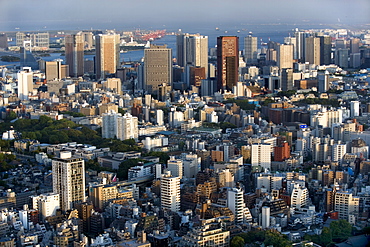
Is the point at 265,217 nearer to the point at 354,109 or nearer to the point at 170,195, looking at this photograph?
the point at 170,195

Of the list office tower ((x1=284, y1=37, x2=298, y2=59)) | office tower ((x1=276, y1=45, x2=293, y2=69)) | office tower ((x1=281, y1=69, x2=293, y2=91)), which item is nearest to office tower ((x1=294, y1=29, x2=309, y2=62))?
office tower ((x1=284, y1=37, x2=298, y2=59))

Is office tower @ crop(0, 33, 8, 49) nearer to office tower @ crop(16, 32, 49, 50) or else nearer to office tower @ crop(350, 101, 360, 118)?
office tower @ crop(16, 32, 49, 50)

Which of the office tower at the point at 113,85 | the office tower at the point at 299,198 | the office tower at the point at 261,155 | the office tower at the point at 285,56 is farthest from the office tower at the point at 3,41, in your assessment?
the office tower at the point at 299,198

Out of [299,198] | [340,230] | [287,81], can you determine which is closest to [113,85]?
[287,81]

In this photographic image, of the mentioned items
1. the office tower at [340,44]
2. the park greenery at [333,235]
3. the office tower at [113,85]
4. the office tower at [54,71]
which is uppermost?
the office tower at [340,44]

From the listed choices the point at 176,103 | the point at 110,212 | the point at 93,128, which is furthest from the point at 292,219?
the point at 176,103

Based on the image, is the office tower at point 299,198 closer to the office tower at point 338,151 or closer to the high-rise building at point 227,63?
the office tower at point 338,151

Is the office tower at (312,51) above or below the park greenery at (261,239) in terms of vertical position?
Answer: above
